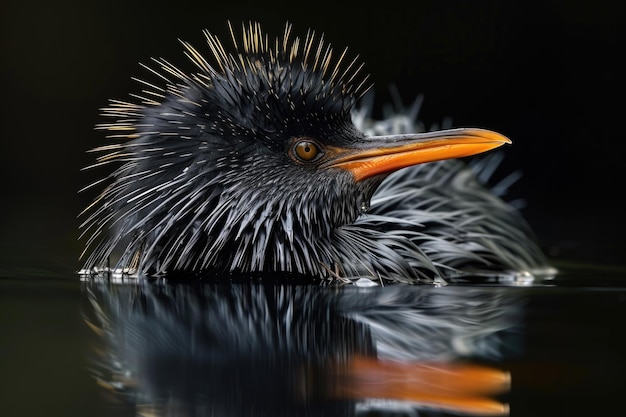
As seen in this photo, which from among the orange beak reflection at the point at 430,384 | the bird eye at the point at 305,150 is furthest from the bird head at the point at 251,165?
the orange beak reflection at the point at 430,384

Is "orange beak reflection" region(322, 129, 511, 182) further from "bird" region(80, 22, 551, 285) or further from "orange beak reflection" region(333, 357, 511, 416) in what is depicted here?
"orange beak reflection" region(333, 357, 511, 416)

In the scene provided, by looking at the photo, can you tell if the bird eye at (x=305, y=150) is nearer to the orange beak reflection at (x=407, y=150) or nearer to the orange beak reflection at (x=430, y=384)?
the orange beak reflection at (x=407, y=150)

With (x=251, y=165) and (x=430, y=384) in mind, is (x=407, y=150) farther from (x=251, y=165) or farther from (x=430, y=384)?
(x=430, y=384)

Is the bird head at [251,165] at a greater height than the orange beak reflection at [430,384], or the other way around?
the bird head at [251,165]

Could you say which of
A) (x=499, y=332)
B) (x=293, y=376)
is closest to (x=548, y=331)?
(x=499, y=332)

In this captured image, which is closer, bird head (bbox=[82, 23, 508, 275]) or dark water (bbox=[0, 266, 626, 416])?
dark water (bbox=[0, 266, 626, 416])

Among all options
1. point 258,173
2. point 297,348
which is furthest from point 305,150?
point 297,348

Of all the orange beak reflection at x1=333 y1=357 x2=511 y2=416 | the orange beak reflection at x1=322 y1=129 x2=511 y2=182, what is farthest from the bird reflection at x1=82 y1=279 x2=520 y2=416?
the orange beak reflection at x1=322 y1=129 x2=511 y2=182

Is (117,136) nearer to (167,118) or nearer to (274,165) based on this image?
(167,118)
